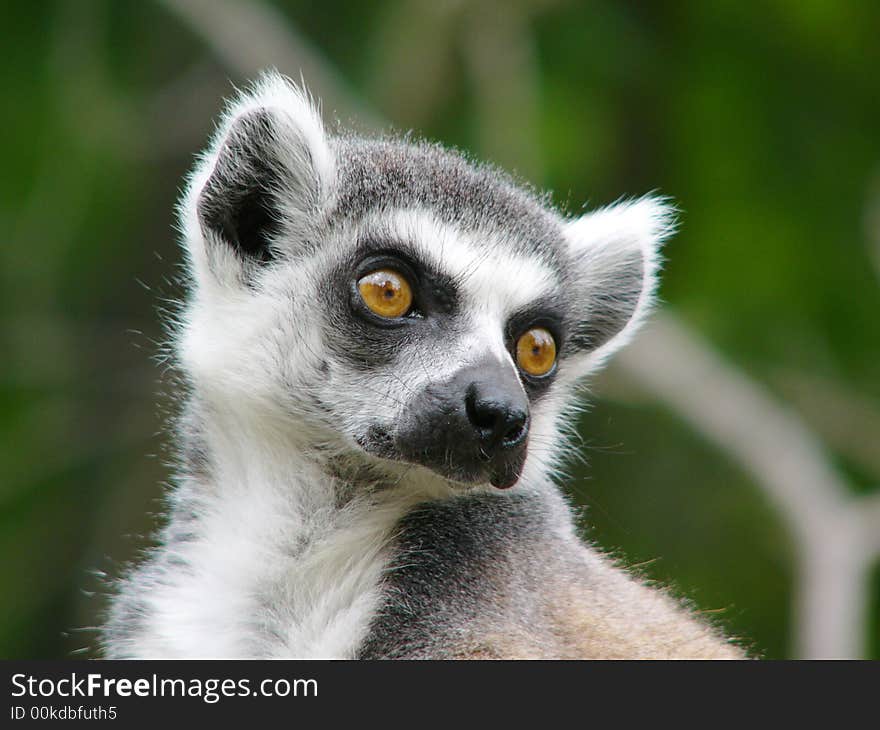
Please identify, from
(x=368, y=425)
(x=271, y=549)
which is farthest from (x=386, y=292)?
(x=271, y=549)

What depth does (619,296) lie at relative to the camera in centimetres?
466

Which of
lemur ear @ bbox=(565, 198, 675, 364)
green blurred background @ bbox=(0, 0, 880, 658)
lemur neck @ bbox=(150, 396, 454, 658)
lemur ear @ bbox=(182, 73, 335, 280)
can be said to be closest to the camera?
lemur neck @ bbox=(150, 396, 454, 658)

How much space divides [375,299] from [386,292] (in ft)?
0.18

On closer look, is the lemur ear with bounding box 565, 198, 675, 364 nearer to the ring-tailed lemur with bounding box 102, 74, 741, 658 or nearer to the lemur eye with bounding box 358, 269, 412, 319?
the ring-tailed lemur with bounding box 102, 74, 741, 658

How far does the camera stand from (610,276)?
183 inches

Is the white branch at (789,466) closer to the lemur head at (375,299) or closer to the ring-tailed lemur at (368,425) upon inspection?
the ring-tailed lemur at (368,425)

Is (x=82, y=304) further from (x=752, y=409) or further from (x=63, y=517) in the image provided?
(x=752, y=409)

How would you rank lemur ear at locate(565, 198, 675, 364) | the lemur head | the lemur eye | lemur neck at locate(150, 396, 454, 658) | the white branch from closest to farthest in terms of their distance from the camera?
lemur neck at locate(150, 396, 454, 658) → the lemur head → the lemur eye → lemur ear at locate(565, 198, 675, 364) → the white branch

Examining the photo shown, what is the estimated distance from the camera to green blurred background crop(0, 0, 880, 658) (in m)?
8.17

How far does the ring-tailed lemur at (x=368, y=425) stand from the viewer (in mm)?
3352

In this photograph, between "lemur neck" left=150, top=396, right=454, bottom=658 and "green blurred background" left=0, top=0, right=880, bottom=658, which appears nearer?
"lemur neck" left=150, top=396, right=454, bottom=658

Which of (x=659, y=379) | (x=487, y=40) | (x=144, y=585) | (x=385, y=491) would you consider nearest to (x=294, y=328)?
(x=385, y=491)

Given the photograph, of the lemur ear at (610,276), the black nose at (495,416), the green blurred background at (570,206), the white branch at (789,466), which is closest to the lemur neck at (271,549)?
the black nose at (495,416)

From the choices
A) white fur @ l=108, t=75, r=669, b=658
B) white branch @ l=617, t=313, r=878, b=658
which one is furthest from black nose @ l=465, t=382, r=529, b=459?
white branch @ l=617, t=313, r=878, b=658
